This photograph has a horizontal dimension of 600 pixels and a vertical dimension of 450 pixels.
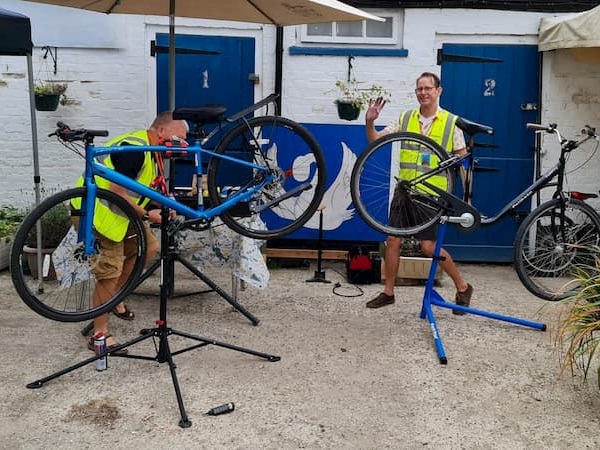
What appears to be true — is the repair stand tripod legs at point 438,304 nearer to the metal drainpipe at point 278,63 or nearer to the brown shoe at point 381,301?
the brown shoe at point 381,301

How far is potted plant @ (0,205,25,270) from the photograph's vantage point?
638 centimetres

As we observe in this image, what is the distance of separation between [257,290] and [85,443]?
2.73 meters

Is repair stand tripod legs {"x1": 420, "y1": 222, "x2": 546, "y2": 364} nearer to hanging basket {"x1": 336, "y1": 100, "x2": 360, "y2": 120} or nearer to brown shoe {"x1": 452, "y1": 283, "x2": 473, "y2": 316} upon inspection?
brown shoe {"x1": 452, "y1": 283, "x2": 473, "y2": 316}

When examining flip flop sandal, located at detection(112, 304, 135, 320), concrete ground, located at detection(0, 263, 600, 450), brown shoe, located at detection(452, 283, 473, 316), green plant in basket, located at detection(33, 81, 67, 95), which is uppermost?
green plant in basket, located at detection(33, 81, 67, 95)

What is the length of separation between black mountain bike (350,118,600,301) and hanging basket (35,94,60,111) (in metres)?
3.34

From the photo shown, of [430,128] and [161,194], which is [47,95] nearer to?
[161,194]

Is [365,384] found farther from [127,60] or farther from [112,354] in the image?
[127,60]

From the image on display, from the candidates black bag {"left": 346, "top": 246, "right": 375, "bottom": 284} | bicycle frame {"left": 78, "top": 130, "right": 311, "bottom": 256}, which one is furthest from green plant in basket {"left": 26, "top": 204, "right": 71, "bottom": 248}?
black bag {"left": 346, "top": 246, "right": 375, "bottom": 284}

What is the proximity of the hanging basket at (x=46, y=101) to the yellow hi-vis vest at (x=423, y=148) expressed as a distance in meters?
3.38

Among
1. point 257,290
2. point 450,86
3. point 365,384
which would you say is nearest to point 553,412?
point 365,384

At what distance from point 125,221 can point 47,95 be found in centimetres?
297

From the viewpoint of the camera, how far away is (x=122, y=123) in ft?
22.4

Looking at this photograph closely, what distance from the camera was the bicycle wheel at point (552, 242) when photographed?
468 cm

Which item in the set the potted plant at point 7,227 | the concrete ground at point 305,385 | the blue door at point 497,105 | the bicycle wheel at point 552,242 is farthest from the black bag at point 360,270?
the potted plant at point 7,227
